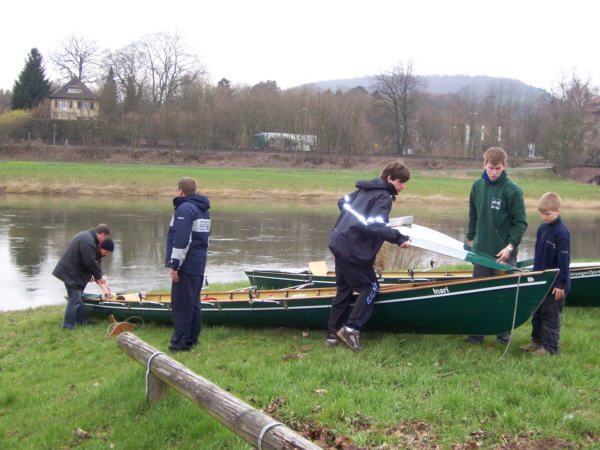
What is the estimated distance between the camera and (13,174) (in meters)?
36.1

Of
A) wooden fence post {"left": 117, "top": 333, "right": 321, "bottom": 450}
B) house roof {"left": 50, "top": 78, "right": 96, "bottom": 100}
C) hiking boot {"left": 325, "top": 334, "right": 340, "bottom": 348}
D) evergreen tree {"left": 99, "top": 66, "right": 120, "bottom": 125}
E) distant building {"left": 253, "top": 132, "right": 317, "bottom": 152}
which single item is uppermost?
house roof {"left": 50, "top": 78, "right": 96, "bottom": 100}

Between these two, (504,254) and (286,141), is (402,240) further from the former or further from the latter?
(286,141)

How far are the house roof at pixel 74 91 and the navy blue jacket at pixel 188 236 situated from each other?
6410 cm

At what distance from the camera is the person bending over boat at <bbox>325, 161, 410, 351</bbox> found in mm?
5508

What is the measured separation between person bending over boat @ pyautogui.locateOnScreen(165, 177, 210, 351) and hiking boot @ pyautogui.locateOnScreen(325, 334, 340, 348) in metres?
1.65

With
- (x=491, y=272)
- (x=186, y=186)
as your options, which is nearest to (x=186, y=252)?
(x=186, y=186)

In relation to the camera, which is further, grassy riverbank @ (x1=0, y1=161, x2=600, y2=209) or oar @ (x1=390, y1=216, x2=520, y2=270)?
grassy riverbank @ (x1=0, y1=161, x2=600, y2=209)

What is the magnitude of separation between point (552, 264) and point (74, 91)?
69.1 m

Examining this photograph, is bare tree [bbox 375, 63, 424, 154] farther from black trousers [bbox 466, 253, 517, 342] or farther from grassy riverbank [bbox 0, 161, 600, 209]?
black trousers [bbox 466, 253, 517, 342]

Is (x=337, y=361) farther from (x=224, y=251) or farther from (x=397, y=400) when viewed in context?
(x=224, y=251)

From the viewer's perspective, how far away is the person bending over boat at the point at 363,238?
5508mm

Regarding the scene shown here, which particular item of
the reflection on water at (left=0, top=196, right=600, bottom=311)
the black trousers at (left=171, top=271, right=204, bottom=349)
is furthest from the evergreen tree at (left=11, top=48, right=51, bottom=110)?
the black trousers at (left=171, top=271, right=204, bottom=349)

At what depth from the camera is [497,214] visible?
584 centimetres

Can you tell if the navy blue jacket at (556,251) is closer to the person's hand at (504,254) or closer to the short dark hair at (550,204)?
the short dark hair at (550,204)
